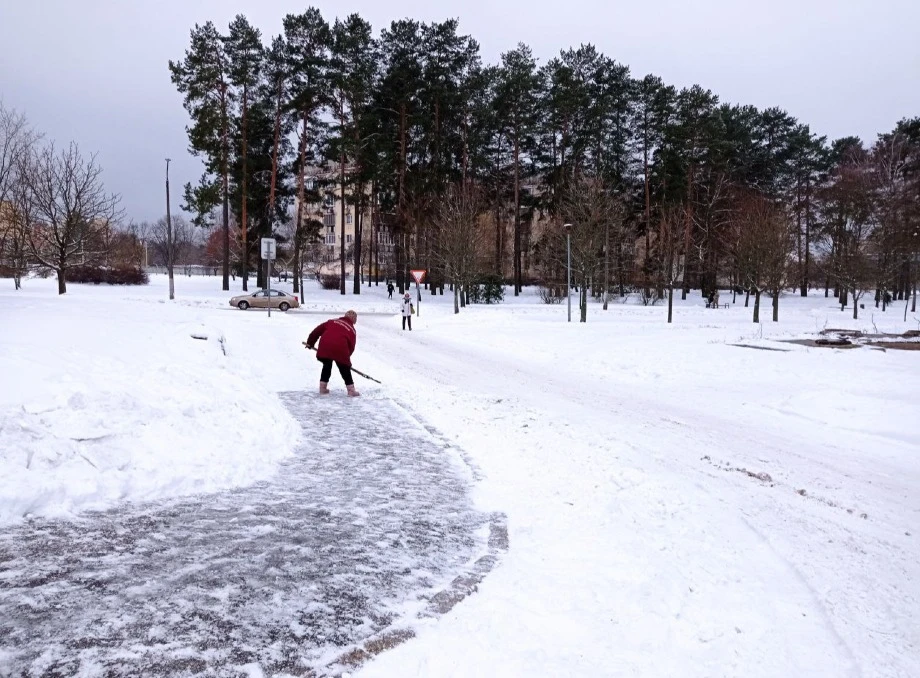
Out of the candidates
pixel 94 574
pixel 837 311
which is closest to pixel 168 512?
pixel 94 574

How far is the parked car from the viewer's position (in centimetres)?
3744

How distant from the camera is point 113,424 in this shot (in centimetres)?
551

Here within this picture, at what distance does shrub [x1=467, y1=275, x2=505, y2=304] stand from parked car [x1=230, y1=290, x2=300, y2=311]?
47.7ft

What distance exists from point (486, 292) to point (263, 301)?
17.5 metres

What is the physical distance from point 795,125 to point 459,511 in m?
64.8

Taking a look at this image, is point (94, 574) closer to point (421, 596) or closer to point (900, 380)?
point (421, 596)

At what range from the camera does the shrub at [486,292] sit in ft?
152

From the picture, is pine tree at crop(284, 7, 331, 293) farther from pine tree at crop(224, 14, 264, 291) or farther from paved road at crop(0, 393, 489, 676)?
paved road at crop(0, 393, 489, 676)

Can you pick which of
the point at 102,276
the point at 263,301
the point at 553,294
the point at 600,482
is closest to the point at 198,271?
the point at 102,276

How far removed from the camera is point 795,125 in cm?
5612

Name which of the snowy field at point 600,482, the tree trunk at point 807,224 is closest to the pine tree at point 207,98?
the snowy field at point 600,482

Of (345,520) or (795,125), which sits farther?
(795,125)

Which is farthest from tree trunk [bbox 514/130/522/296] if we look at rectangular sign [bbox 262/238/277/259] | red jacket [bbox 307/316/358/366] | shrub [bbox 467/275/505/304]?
red jacket [bbox 307/316/358/366]

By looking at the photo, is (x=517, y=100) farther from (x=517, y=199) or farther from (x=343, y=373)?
(x=343, y=373)
